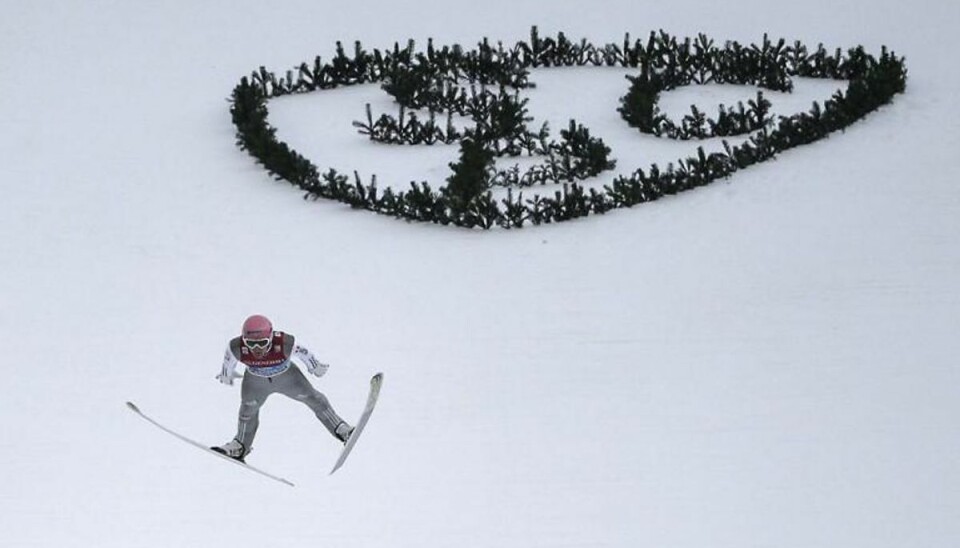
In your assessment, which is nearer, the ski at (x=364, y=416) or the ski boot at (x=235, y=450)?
the ski boot at (x=235, y=450)

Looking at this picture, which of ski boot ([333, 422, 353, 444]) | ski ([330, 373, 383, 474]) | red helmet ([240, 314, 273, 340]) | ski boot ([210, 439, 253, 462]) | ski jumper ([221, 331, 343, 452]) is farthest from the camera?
ski ([330, 373, 383, 474])

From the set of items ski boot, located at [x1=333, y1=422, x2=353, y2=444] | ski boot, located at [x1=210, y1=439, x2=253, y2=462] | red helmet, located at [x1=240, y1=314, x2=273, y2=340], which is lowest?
ski boot, located at [x1=210, y1=439, x2=253, y2=462]

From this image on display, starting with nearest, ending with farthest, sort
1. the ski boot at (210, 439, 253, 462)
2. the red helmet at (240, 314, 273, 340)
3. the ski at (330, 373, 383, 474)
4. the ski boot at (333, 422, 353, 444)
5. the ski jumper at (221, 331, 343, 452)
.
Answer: the red helmet at (240, 314, 273, 340) → the ski jumper at (221, 331, 343, 452) → the ski boot at (210, 439, 253, 462) → the ski boot at (333, 422, 353, 444) → the ski at (330, 373, 383, 474)

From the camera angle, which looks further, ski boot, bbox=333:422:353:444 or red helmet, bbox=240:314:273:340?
ski boot, bbox=333:422:353:444

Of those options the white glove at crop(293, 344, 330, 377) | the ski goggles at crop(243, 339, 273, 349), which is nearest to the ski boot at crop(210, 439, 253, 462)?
the white glove at crop(293, 344, 330, 377)

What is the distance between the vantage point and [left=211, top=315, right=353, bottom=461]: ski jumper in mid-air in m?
14.0

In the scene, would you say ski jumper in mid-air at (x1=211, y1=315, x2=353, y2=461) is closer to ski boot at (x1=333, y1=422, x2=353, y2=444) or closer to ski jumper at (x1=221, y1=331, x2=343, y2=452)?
ski jumper at (x1=221, y1=331, x2=343, y2=452)

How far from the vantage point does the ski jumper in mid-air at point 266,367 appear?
1399 centimetres

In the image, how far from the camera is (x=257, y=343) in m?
14.0

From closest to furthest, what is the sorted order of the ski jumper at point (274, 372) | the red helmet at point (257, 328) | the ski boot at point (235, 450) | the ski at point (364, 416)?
the red helmet at point (257, 328) < the ski jumper at point (274, 372) < the ski boot at point (235, 450) < the ski at point (364, 416)

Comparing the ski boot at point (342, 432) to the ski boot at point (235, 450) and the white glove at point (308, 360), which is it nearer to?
the ski boot at point (235, 450)

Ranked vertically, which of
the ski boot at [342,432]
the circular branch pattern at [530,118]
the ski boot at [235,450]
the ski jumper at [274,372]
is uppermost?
the circular branch pattern at [530,118]

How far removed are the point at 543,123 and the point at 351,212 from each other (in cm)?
306

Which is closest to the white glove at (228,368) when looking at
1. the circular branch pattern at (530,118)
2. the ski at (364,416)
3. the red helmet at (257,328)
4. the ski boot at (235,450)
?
the red helmet at (257,328)
